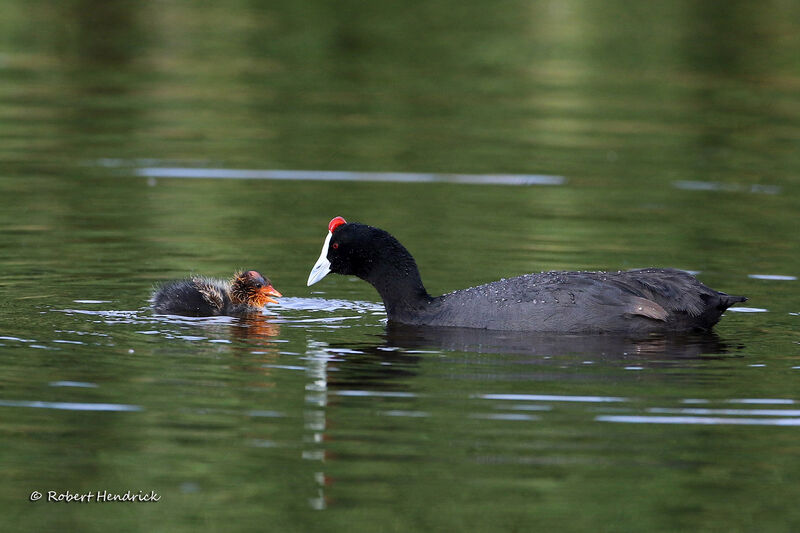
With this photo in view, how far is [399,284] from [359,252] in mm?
404

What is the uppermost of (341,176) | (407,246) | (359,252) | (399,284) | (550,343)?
(341,176)

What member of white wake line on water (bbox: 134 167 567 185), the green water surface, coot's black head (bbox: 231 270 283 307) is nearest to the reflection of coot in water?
the green water surface

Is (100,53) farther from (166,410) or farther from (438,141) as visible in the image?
(166,410)

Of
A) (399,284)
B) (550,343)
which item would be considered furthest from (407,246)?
(550,343)

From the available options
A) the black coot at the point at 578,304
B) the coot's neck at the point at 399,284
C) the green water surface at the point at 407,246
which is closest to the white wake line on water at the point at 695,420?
the green water surface at the point at 407,246

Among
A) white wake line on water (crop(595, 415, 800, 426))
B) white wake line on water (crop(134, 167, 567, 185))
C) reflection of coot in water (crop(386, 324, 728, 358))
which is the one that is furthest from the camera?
white wake line on water (crop(134, 167, 567, 185))

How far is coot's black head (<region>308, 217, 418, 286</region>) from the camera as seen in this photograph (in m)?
10.3

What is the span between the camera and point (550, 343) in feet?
30.8

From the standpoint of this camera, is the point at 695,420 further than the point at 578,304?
No

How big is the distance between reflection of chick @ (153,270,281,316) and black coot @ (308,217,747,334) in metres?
1.03

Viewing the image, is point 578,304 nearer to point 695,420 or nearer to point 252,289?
point 695,420

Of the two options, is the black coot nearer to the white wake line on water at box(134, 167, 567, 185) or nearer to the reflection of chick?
the reflection of chick

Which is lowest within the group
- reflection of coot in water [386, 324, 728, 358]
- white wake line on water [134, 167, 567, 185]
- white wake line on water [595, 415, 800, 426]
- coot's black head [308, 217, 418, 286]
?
white wake line on water [595, 415, 800, 426]

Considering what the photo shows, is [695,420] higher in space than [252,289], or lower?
lower
